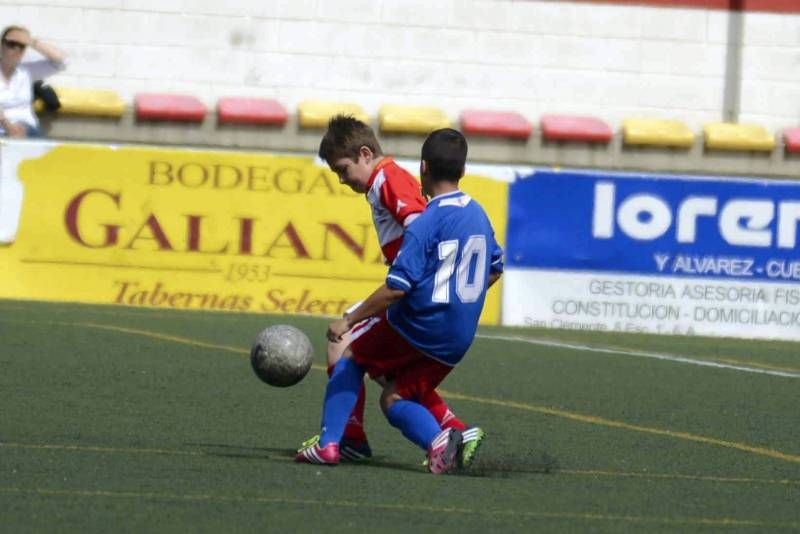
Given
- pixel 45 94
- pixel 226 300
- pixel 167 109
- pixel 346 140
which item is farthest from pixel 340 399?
pixel 167 109

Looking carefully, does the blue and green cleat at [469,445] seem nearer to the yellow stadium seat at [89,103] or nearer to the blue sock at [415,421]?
the blue sock at [415,421]

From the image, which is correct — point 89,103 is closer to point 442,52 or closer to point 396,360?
point 442,52

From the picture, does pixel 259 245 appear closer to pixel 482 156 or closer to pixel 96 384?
pixel 482 156

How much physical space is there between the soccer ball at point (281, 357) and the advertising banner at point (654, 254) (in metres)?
8.33

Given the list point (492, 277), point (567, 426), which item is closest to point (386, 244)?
point (492, 277)

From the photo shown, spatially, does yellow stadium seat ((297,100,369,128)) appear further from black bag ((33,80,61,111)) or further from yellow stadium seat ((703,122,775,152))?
yellow stadium seat ((703,122,775,152))

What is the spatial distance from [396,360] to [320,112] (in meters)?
11.7

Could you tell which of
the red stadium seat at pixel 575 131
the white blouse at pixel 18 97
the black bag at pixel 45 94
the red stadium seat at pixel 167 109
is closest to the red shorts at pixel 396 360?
the white blouse at pixel 18 97

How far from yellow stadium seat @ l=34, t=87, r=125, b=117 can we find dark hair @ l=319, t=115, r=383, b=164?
11196mm

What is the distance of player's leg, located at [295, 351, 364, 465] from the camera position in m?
7.43

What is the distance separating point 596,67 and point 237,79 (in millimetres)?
3898

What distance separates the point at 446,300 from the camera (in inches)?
288

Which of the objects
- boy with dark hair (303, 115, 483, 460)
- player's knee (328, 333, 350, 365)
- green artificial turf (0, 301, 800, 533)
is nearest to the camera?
green artificial turf (0, 301, 800, 533)

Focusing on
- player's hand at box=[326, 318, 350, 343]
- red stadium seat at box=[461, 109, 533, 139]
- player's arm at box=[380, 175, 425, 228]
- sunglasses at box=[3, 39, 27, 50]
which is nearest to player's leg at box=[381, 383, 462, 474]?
player's hand at box=[326, 318, 350, 343]
